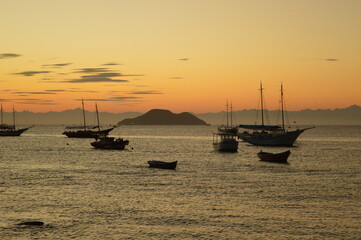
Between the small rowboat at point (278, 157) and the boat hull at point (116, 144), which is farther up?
the boat hull at point (116, 144)

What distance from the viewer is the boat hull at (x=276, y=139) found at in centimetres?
13725

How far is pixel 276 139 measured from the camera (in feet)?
450

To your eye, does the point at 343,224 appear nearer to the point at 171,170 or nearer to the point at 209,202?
the point at 209,202

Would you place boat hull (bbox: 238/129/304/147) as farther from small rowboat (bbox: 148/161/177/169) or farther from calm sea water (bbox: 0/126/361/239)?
small rowboat (bbox: 148/161/177/169)

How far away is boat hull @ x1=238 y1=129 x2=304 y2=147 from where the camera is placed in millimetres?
137250

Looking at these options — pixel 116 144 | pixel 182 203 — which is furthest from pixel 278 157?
pixel 116 144

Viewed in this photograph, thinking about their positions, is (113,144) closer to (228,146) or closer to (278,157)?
(228,146)

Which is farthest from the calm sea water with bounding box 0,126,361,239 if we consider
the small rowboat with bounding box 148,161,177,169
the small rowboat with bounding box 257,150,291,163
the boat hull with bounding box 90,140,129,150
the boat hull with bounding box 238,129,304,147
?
the boat hull with bounding box 238,129,304,147

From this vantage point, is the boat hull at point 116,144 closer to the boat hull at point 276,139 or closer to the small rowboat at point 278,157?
the boat hull at point 276,139

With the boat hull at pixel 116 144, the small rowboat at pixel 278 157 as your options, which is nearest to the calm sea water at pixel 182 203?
the small rowboat at pixel 278 157

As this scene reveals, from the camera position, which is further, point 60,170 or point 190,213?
point 60,170

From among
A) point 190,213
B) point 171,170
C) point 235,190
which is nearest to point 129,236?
point 190,213

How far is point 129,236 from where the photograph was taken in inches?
1299

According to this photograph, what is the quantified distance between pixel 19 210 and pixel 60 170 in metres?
35.6
